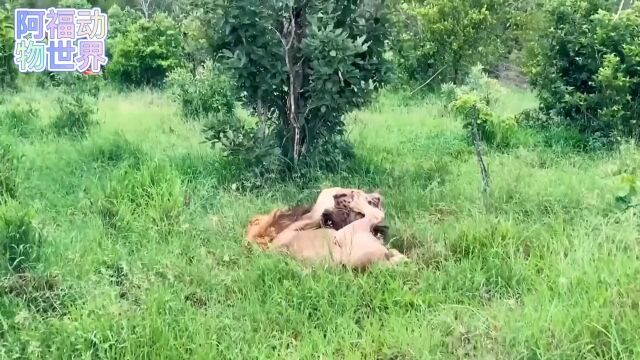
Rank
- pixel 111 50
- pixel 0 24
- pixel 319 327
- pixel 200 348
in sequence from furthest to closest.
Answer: pixel 111 50, pixel 0 24, pixel 319 327, pixel 200 348

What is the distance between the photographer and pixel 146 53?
10312 millimetres

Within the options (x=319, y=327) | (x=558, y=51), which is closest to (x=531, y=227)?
(x=319, y=327)

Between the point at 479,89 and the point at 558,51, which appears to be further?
the point at 558,51

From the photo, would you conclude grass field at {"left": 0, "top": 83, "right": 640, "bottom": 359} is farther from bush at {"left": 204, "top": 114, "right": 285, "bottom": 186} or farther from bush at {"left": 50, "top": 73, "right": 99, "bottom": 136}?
bush at {"left": 50, "top": 73, "right": 99, "bottom": 136}

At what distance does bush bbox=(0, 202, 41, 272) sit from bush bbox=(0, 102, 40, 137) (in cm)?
300

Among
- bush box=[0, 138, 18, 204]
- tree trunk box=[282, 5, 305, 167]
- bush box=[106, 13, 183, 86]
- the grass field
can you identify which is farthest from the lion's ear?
bush box=[106, 13, 183, 86]

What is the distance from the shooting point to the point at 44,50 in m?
7.33

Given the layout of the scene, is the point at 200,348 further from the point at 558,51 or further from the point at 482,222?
the point at 558,51

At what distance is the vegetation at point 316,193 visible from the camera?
104 inches

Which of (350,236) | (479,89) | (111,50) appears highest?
(479,89)

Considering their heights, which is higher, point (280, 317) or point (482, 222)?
point (482, 222)

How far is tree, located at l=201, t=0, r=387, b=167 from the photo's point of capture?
174 inches

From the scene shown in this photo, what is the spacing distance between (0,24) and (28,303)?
7270mm

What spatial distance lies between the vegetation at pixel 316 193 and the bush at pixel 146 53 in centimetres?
284
